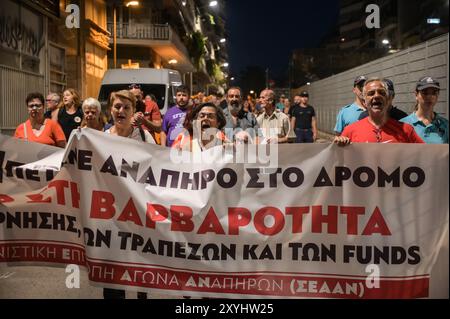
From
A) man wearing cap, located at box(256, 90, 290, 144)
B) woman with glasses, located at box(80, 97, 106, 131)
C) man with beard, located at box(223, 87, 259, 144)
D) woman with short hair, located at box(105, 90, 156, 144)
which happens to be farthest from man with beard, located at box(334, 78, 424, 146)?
man wearing cap, located at box(256, 90, 290, 144)

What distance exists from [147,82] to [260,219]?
12.6 m

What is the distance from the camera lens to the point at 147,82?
16.5 meters

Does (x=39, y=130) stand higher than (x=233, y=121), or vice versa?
(x=233, y=121)

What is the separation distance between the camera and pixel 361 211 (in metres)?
4.34

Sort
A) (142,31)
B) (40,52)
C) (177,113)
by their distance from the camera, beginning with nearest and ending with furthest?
(177,113)
(40,52)
(142,31)

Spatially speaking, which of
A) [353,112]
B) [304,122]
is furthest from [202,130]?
[304,122]

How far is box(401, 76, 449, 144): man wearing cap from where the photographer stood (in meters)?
5.49

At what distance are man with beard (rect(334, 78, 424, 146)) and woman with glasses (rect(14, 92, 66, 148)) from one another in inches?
132

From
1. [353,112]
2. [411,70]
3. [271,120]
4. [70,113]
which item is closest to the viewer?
[353,112]

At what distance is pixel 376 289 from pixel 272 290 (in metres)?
0.73

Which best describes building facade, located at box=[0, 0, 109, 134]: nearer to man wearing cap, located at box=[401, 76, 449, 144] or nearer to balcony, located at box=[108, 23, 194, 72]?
balcony, located at box=[108, 23, 194, 72]

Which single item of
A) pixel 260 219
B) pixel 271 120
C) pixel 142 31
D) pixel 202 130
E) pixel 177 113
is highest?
pixel 142 31

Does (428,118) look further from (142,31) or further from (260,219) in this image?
(142,31)

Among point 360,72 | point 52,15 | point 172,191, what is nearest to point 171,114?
point 172,191
